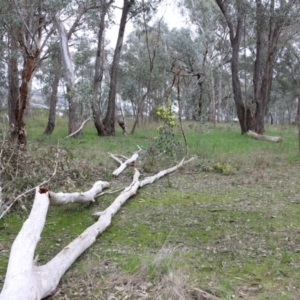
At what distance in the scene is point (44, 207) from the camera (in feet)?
13.5

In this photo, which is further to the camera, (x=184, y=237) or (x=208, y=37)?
(x=208, y=37)

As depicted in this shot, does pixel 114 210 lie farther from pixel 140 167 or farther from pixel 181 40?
pixel 181 40

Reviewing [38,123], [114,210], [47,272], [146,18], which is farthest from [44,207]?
[38,123]

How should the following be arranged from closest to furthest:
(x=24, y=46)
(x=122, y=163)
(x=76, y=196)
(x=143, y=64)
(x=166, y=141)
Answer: (x=76, y=196) → (x=24, y=46) → (x=122, y=163) → (x=166, y=141) → (x=143, y=64)

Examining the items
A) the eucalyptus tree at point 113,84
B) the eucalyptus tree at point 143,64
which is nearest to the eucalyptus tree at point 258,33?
the eucalyptus tree at point 113,84

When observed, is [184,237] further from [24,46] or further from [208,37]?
[208,37]

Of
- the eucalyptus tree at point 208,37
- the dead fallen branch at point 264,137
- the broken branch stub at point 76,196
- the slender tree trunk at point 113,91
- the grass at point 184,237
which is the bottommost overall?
the grass at point 184,237

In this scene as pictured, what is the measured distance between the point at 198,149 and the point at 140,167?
11.3 ft

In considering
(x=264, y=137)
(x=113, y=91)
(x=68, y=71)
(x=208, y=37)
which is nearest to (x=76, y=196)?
(x=68, y=71)

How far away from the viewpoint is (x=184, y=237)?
15.5 feet

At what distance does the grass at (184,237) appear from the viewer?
11.2 ft

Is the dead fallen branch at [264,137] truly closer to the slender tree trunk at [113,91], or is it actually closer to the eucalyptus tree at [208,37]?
the slender tree trunk at [113,91]

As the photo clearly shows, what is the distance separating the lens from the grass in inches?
135

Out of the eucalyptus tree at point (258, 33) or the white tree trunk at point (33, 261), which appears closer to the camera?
the white tree trunk at point (33, 261)
